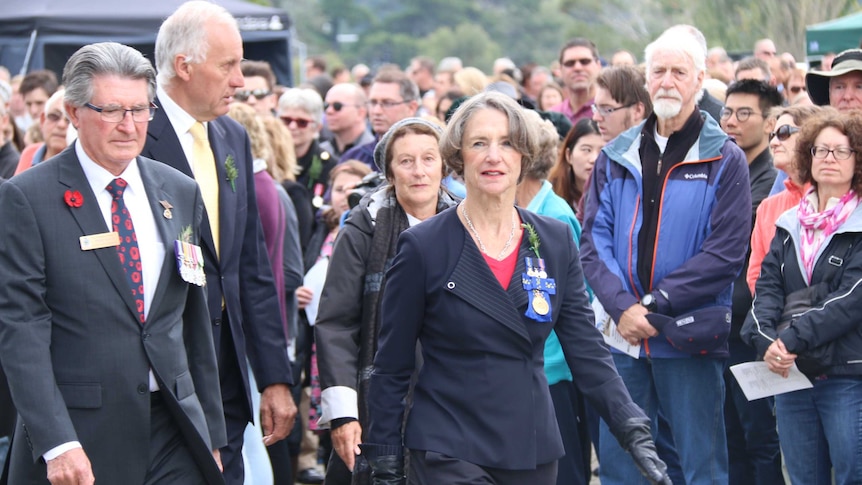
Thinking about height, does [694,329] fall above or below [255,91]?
below

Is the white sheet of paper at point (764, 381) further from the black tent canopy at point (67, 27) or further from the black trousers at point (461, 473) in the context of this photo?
the black tent canopy at point (67, 27)

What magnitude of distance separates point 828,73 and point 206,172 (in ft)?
11.4

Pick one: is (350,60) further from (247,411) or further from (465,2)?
(247,411)

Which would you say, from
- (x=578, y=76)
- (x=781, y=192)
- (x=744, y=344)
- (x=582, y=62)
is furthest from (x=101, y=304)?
(x=582, y=62)

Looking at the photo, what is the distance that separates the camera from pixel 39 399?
400 cm

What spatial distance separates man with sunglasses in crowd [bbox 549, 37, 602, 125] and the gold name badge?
5.96 metres

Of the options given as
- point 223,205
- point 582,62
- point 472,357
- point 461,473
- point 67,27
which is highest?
point 67,27

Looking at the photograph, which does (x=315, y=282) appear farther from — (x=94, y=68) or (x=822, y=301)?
(x=94, y=68)

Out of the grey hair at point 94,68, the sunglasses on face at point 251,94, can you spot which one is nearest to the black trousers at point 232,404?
the grey hair at point 94,68

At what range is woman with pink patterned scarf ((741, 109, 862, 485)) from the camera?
556cm

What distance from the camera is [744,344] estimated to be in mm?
6906

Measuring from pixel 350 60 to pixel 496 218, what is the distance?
266ft

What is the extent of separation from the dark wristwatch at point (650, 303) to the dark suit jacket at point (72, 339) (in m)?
2.53

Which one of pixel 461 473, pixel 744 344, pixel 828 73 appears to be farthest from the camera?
pixel 744 344
